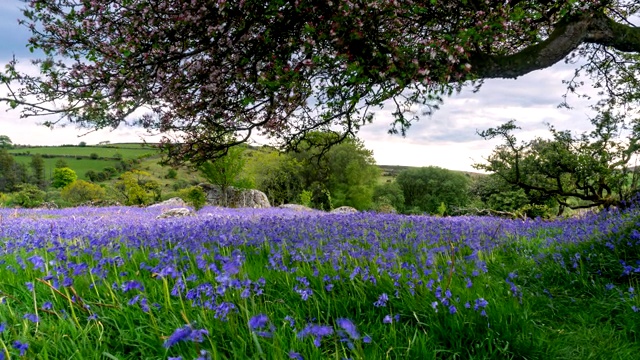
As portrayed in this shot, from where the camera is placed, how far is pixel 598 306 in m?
4.73

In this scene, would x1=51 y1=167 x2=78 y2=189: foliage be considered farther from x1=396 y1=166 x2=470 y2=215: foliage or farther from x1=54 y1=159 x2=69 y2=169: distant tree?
x1=396 y1=166 x2=470 y2=215: foliage

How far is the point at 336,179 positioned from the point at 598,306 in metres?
49.7

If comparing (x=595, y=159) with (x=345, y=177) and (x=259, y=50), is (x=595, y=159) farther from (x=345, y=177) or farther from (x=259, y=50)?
(x=345, y=177)

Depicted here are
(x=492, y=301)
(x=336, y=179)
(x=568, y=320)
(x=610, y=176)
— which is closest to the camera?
(x=492, y=301)

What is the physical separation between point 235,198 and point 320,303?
106ft

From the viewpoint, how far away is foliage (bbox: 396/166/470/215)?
199 ft

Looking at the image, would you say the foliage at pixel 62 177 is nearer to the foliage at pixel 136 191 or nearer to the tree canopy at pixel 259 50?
the foliage at pixel 136 191

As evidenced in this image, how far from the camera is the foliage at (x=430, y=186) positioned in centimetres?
6075

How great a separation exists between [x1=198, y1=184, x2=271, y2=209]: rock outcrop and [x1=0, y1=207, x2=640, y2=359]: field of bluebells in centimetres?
2776

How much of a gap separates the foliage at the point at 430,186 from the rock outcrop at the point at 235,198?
31050 millimetres

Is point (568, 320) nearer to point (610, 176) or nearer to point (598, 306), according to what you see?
point (598, 306)

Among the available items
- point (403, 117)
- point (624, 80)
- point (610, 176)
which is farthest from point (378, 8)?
point (624, 80)

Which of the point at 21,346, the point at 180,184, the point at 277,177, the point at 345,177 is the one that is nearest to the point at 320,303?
the point at 21,346

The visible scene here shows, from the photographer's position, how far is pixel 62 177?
69.2 metres
